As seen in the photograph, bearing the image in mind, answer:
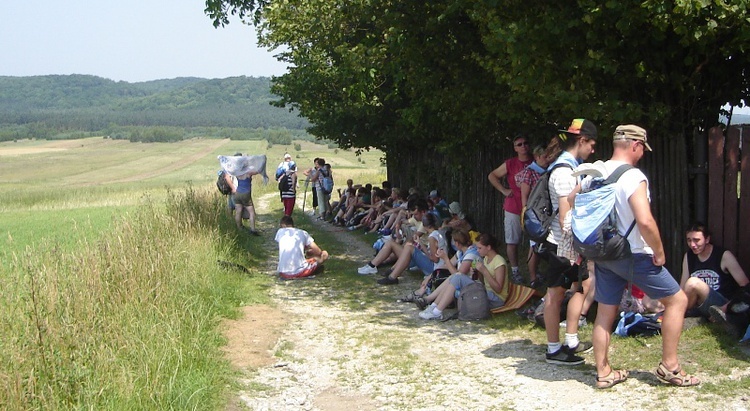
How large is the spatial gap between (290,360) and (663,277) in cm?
338

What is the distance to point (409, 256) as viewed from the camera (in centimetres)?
1106

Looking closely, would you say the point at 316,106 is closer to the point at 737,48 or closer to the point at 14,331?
the point at 737,48

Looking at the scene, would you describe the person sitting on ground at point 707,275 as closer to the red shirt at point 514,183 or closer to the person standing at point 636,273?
the person standing at point 636,273

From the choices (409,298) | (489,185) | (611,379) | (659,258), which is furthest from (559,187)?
(489,185)

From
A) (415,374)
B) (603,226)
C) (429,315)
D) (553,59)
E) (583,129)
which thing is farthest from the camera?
(429,315)

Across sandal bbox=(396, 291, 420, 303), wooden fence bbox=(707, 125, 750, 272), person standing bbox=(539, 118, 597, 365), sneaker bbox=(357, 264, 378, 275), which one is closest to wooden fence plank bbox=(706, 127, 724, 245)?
wooden fence bbox=(707, 125, 750, 272)

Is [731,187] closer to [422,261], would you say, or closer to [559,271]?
[559,271]

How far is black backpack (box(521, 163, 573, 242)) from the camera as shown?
6.91 m

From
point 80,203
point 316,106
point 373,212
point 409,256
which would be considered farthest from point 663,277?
point 80,203

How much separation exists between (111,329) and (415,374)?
244 cm

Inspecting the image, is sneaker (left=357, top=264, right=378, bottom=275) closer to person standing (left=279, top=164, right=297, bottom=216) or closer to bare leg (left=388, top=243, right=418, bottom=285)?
bare leg (left=388, top=243, right=418, bottom=285)

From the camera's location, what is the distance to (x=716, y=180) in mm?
7895

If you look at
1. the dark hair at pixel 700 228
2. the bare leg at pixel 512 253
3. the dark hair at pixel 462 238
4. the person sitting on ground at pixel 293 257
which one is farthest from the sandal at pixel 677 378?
the person sitting on ground at pixel 293 257

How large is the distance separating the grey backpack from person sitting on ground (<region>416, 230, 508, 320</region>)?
0.10m
